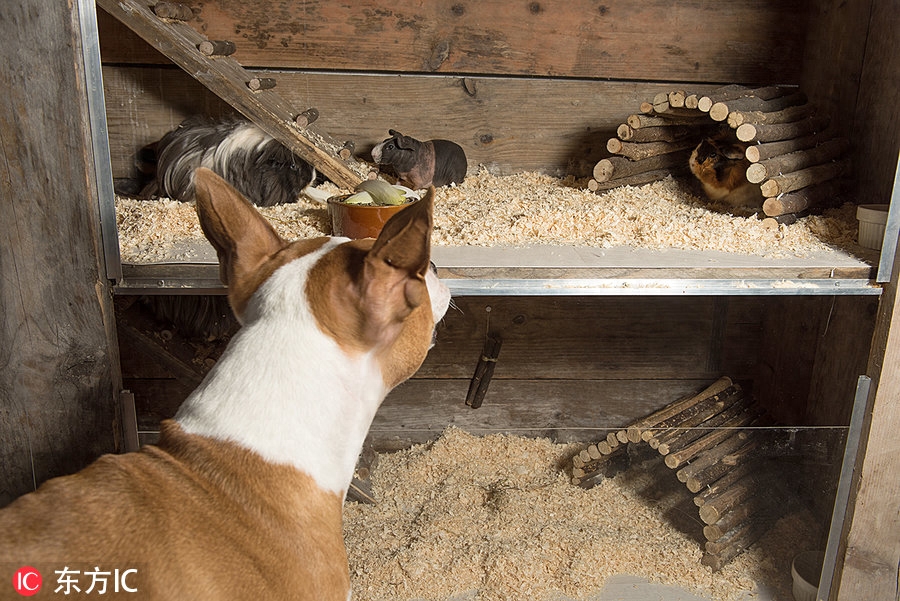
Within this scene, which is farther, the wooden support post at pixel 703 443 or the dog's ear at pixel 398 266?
the wooden support post at pixel 703 443

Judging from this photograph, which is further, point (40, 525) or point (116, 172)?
point (116, 172)

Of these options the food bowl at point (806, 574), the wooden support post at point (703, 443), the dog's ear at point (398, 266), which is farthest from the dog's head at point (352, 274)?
the food bowl at point (806, 574)

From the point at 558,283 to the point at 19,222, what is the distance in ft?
4.09

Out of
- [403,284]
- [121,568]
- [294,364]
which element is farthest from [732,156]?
[121,568]

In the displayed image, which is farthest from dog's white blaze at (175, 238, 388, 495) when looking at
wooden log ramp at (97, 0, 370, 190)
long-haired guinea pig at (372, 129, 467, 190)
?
long-haired guinea pig at (372, 129, 467, 190)

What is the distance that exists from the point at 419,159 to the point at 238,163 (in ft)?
2.03

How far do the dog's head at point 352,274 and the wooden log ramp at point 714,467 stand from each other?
1.51 meters

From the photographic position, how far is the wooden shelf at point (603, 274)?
1.76m

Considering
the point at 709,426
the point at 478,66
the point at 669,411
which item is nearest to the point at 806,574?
the point at 709,426

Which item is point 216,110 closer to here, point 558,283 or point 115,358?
point 115,358

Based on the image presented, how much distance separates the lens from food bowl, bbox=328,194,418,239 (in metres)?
1.81

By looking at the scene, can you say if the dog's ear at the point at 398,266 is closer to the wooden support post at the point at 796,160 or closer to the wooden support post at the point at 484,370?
the wooden support post at the point at 796,160

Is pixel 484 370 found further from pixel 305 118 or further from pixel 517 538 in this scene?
pixel 305 118

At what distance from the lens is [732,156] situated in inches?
90.2
